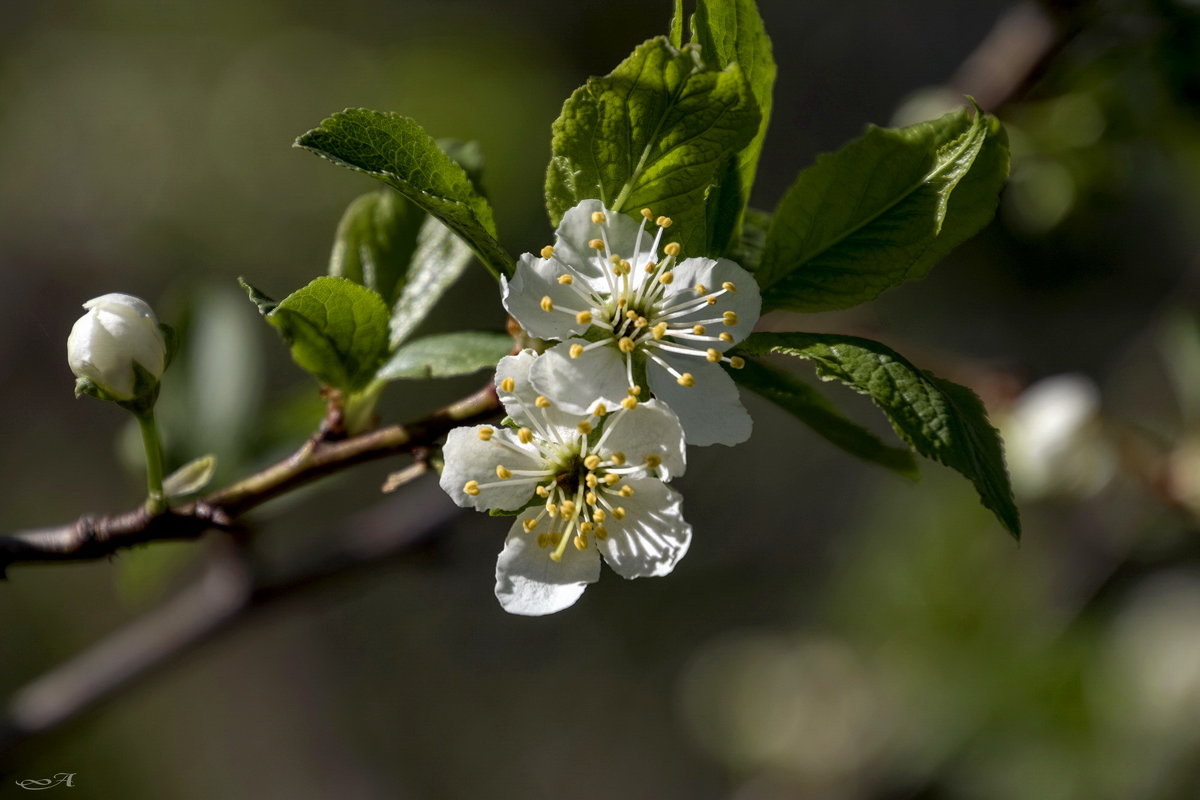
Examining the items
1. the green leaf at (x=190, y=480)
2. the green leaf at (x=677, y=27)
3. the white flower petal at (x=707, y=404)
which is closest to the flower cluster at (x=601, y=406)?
the white flower petal at (x=707, y=404)

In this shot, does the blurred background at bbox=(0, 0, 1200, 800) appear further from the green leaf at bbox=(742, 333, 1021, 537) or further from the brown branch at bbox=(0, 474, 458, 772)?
the green leaf at bbox=(742, 333, 1021, 537)

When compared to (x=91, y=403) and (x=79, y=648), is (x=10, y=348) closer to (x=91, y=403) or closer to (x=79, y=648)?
(x=91, y=403)

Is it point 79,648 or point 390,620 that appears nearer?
point 79,648

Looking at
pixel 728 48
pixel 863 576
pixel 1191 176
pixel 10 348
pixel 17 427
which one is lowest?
pixel 17 427

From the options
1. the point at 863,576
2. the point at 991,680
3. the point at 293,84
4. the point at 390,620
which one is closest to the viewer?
the point at 991,680

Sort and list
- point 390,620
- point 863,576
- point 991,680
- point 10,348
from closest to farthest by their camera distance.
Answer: point 991,680, point 863,576, point 10,348, point 390,620

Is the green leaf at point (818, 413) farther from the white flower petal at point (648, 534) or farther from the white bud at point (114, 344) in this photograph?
the white bud at point (114, 344)

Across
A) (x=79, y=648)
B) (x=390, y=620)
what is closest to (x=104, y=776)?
(x=79, y=648)

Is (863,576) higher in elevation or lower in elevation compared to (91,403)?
higher
